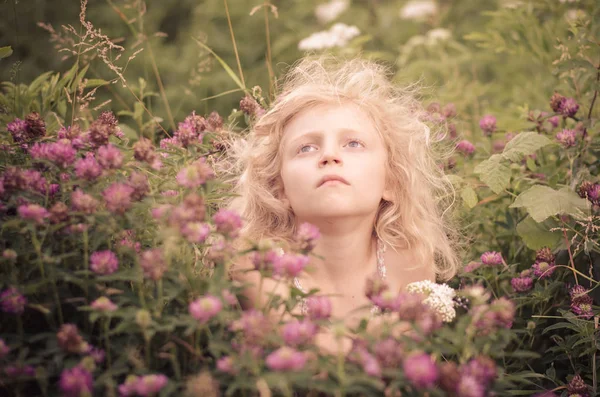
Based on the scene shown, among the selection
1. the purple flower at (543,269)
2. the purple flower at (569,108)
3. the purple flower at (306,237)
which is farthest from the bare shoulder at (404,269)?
the purple flower at (306,237)

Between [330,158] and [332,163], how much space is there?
0.7 inches

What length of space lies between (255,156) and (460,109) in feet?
5.27

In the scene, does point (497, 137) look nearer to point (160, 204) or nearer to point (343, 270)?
point (343, 270)

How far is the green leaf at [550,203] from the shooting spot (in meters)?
2.18

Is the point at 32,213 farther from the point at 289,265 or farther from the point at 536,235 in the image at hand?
the point at 536,235

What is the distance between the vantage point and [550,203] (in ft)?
7.23

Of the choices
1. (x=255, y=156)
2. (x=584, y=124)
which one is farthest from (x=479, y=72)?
(x=255, y=156)

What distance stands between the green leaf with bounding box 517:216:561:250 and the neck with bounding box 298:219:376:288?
569mm

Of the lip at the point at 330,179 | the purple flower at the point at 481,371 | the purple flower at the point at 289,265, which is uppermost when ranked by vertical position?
the purple flower at the point at 289,265

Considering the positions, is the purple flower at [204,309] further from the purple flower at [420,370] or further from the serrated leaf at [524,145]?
the serrated leaf at [524,145]

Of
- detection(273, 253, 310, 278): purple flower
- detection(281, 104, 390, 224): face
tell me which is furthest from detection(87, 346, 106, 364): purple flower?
detection(281, 104, 390, 224): face

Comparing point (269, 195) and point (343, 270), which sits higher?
point (269, 195)

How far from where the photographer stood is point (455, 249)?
2.69 meters

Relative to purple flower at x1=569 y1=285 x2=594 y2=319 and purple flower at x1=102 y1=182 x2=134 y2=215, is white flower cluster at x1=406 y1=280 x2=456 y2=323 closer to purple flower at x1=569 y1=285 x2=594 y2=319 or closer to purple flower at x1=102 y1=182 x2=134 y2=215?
purple flower at x1=569 y1=285 x2=594 y2=319
